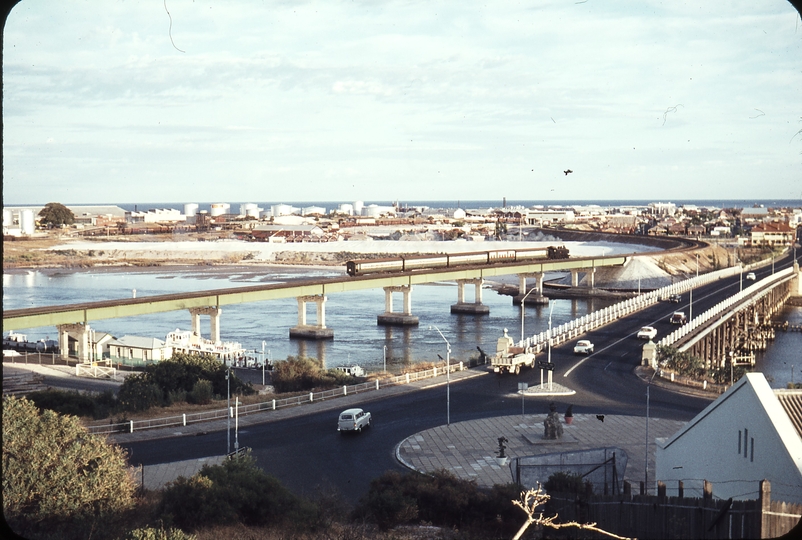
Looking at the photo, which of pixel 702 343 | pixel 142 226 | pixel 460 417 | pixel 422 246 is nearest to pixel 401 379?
pixel 460 417

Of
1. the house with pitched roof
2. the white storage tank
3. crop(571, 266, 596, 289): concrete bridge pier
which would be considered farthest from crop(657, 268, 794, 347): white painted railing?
the white storage tank

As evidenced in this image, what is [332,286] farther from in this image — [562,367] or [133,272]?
[133,272]

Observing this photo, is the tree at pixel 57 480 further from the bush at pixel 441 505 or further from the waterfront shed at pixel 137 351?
the waterfront shed at pixel 137 351

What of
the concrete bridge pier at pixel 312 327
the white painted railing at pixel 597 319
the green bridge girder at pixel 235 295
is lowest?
the concrete bridge pier at pixel 312 327

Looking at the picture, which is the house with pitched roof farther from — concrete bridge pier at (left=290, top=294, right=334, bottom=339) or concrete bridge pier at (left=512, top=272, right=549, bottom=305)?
concrete bridge pier at (left=512, top=272, right=549, bottom=305)

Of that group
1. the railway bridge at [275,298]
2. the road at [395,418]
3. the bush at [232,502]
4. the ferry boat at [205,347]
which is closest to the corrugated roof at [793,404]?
the bush at [232,502]

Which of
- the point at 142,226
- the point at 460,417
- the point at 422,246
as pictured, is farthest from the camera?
the point at 142,226

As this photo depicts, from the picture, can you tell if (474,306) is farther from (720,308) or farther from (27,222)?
(27,222)
